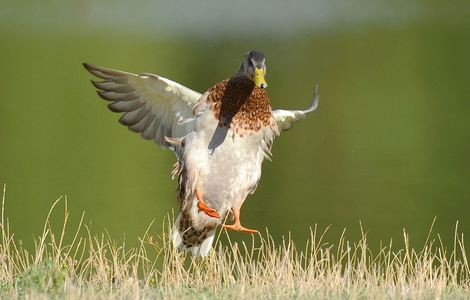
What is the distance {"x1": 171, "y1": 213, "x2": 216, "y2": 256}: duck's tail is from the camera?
852cm

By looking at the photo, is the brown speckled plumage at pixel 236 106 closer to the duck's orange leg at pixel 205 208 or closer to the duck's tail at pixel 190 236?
the duck's orange leg at pixel 205 208

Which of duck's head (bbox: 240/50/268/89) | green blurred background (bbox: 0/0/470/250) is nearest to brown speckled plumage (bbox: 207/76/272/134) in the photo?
duck's head (bbox: 240/50/268/89)

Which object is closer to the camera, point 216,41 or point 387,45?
point 387,45

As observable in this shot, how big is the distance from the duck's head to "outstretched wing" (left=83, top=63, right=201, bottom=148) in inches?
16.7

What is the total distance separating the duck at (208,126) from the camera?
8.03 m

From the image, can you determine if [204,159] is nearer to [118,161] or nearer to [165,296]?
[165,296]

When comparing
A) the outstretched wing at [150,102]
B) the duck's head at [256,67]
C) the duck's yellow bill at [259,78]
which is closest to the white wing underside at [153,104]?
the outstretched wing at [150,102]

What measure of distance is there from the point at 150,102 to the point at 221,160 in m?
0.74

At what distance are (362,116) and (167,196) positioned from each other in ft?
25.3

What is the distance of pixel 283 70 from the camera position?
29438mm

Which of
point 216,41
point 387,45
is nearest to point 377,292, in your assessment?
point 387,45

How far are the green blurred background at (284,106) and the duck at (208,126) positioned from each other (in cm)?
383

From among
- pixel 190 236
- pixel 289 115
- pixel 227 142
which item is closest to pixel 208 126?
pixel 227 142

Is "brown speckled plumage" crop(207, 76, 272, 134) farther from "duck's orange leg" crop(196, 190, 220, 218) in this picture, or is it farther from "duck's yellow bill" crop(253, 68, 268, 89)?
"duck's orange leg" crop(196, 190, 220, 218)
